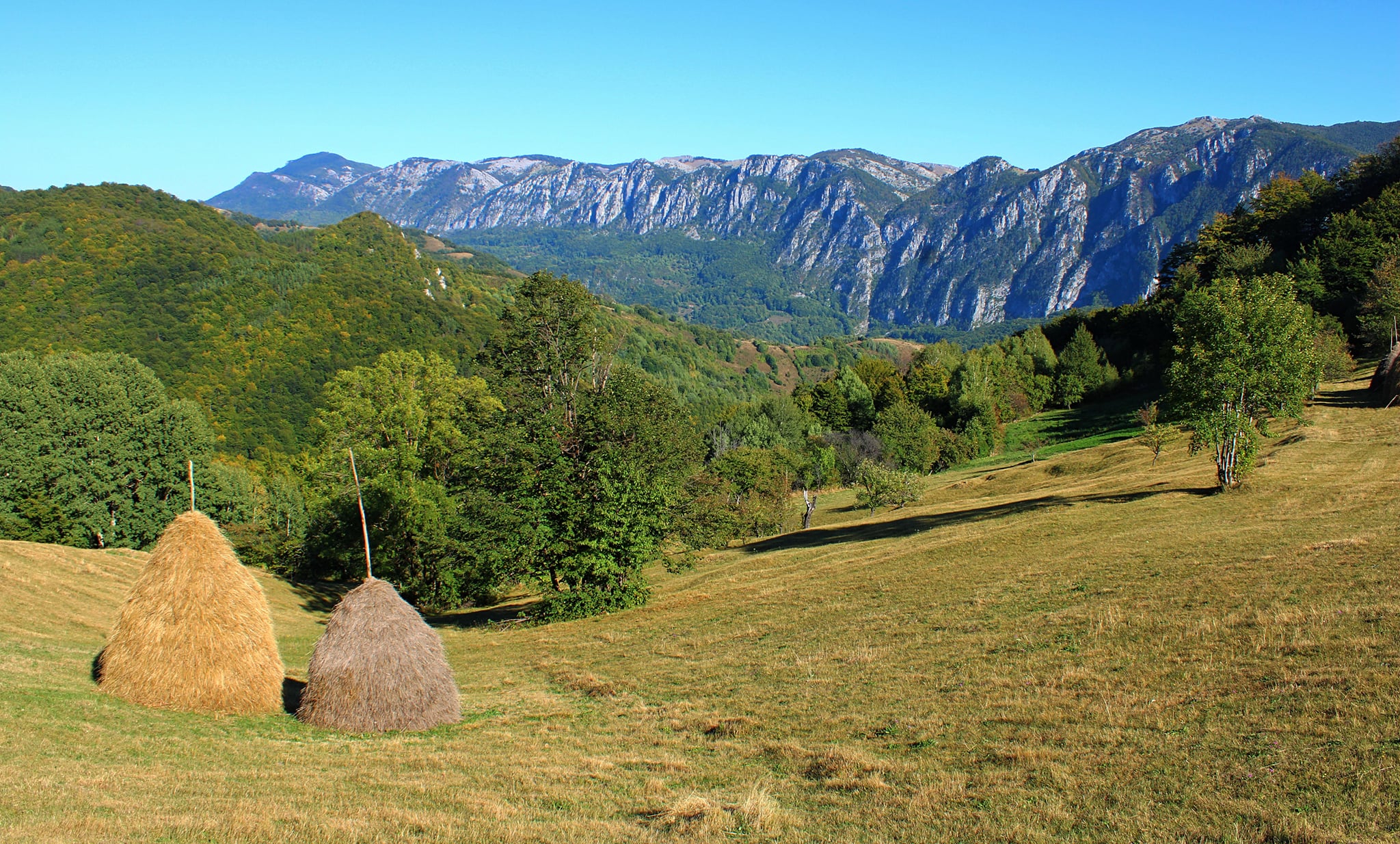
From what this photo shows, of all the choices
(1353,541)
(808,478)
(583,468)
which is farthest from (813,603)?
(808,478)

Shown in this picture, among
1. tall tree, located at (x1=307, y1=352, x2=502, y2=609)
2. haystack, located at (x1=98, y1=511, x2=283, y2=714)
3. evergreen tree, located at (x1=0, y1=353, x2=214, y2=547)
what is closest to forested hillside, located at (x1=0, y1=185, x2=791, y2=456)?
evergreen tree, located at (x1=0, y1=353, x2=214, y2=547)

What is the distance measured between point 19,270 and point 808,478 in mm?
163684

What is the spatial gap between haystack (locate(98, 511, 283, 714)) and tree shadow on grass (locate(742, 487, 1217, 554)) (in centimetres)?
3231

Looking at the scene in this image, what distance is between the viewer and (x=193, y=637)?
18.6 metres

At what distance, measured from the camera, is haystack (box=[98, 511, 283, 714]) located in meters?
18.2

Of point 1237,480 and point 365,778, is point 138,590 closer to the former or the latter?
point 365,778

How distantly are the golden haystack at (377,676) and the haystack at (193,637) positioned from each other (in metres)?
1.33

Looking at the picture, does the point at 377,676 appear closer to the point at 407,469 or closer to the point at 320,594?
the point at 407,469

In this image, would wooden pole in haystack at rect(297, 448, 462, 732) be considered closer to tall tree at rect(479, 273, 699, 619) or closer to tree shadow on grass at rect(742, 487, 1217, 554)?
tall tree at rect(479, 273, 699, 619)

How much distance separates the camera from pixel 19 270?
506 ft

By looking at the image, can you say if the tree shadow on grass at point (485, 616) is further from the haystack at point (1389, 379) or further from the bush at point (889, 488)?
the haystack at point (1389, 379)

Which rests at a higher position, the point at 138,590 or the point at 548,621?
the point at 138,590

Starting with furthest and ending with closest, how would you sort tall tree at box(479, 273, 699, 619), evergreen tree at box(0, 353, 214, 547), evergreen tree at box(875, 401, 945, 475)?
evergreen tree at box(875, 401, 945, 475), evergreen tree at box(0, 353, 214, 547), tall tree at box(479, 273, 699, 619)

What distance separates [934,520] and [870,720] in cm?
3361
